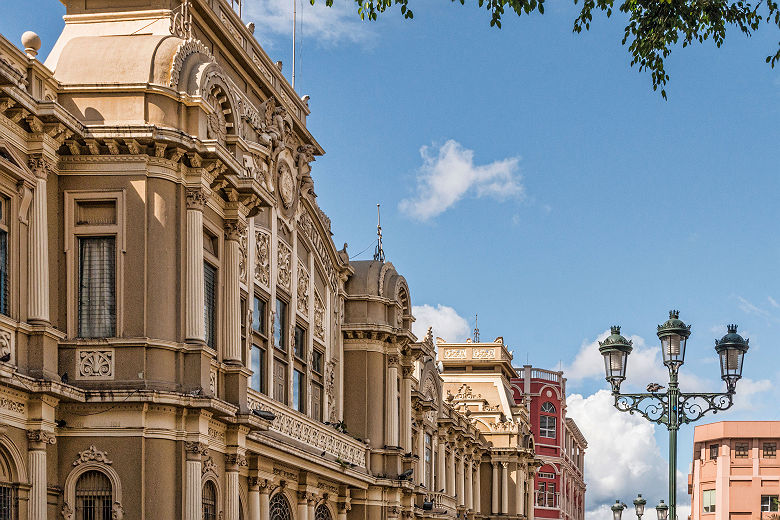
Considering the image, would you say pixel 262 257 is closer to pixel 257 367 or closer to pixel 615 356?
pixel 257 367

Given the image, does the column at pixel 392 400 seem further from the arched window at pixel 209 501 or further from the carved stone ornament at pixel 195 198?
the carved stone ornament at pixel 195 198

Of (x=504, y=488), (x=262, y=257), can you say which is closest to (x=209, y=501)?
(x=262, y=257)

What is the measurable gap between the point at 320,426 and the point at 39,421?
13.1 m

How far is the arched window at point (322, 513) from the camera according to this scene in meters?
36.1

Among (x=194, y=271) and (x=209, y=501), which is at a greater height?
(x=194, y=271)

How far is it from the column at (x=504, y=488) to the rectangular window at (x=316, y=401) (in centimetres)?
3154

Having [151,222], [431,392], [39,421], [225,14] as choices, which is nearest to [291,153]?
[225,14]

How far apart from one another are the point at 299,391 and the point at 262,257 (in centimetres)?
499

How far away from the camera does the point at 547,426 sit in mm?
96375

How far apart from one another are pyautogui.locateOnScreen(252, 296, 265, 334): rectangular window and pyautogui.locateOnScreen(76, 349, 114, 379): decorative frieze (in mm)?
7672

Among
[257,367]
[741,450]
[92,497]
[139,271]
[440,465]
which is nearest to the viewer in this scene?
[92,497]

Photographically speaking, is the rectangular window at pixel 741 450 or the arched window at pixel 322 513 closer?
the arched window at pixel 322 513

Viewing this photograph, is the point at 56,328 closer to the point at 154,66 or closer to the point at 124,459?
the point at 124,459

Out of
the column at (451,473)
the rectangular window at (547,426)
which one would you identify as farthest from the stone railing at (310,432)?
the rectangular window at (547,426)
